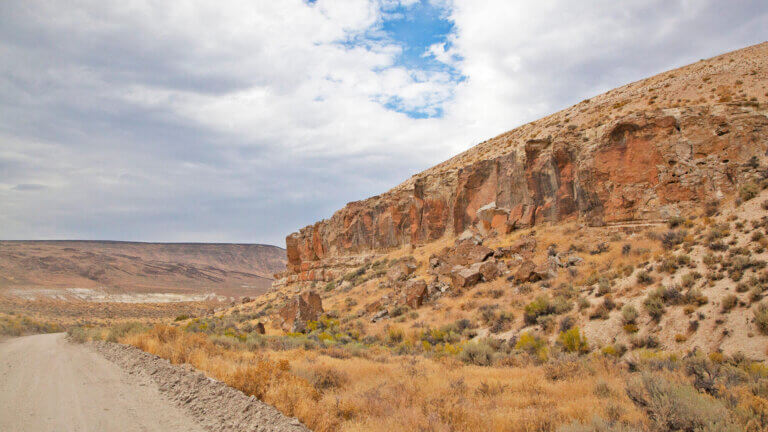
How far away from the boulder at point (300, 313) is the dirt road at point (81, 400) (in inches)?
405

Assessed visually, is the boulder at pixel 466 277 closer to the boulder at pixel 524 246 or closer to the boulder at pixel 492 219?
the boulder at pixel 524 246

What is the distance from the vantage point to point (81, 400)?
21.3 ft

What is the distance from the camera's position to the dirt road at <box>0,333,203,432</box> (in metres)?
5.46

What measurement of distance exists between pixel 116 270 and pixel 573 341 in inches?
5105

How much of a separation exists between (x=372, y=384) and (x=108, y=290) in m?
97.7

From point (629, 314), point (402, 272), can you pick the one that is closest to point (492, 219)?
point (402, 272)

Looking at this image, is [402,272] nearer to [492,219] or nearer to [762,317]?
[492,219]

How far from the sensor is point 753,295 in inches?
380

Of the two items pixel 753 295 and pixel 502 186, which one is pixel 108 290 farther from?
pixel 753 295

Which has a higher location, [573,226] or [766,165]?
[766,165]

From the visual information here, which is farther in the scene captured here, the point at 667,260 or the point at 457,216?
the point at 457,216

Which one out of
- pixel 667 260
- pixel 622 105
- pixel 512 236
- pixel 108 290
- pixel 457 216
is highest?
pixel 622 105

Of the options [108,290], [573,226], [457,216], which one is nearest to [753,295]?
[573,226]

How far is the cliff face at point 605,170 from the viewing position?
1798cm
